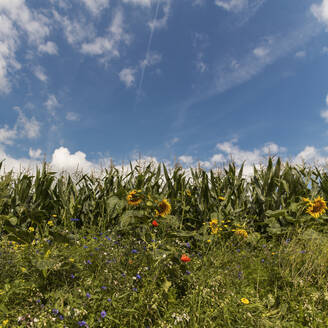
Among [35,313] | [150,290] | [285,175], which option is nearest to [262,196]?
[285,175]

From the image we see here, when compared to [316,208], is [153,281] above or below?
below

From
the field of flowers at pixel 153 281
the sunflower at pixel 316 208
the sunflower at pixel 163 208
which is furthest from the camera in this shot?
the sunflower at pixel 316 208

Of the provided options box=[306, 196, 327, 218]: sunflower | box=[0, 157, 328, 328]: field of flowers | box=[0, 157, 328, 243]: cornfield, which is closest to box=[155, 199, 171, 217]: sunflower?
box=[0, 157, 328, 328]: field of flowers

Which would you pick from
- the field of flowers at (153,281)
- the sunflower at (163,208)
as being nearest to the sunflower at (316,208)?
the field of flowers at (153,281)

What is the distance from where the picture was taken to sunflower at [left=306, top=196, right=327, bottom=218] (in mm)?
3506

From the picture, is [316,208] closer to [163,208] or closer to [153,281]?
[163,208]

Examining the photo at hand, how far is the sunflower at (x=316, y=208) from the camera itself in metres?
3.51

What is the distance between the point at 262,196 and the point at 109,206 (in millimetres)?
2577

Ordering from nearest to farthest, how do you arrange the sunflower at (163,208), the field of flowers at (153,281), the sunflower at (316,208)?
the field of flowers at (153,281) → the sunflower at (163,208) → the sunflower at (316,208)

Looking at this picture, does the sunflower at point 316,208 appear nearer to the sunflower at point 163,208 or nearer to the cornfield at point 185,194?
the cornfield at point 185,194

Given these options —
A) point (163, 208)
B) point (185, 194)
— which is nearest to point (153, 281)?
point (163, 208)

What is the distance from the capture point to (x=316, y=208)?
3.56 metres

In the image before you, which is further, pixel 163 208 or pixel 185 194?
pixel 185 194

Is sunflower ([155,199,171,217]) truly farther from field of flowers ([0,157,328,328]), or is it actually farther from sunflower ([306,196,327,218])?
sunflower ([306,196,327,218])
